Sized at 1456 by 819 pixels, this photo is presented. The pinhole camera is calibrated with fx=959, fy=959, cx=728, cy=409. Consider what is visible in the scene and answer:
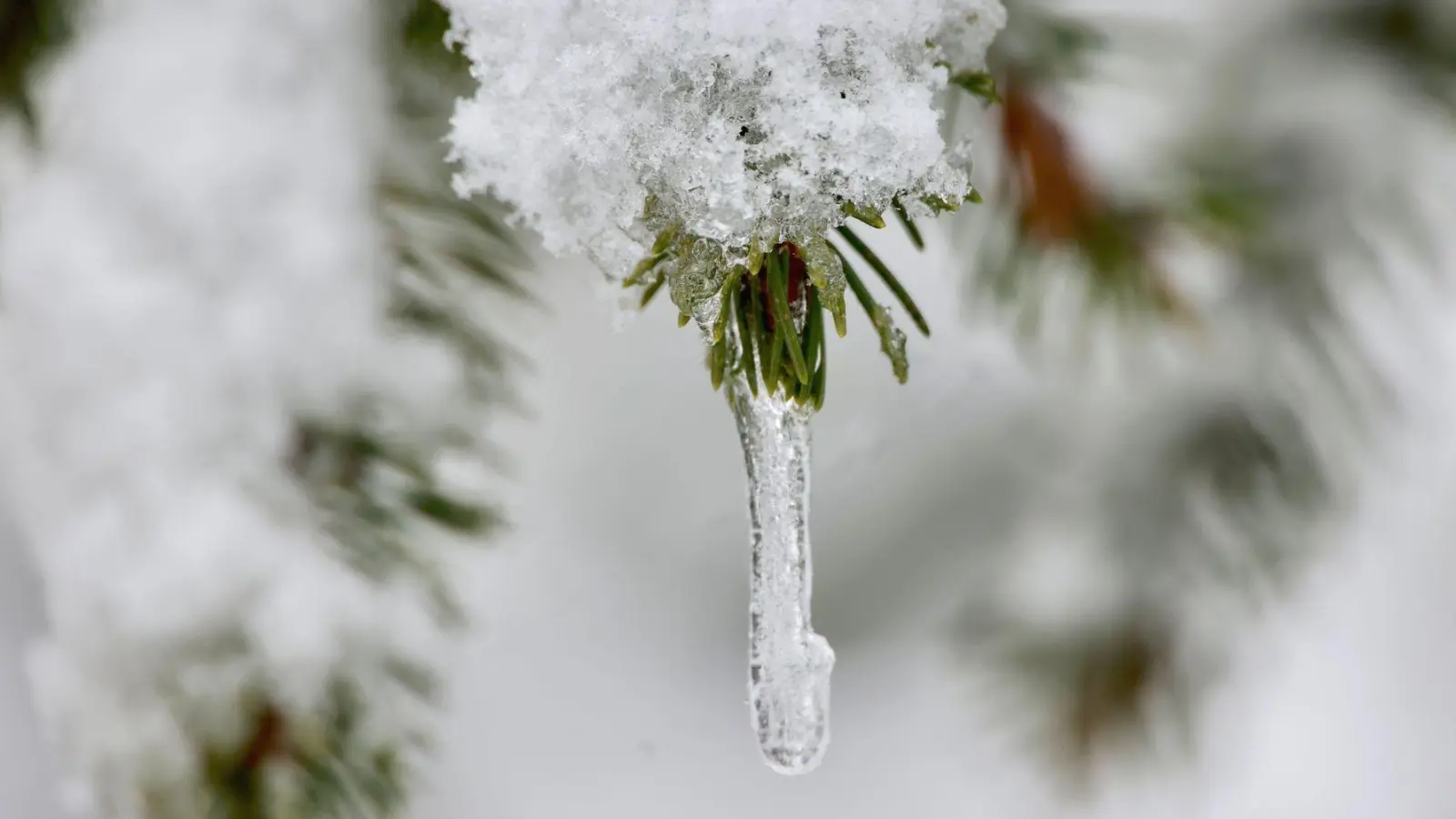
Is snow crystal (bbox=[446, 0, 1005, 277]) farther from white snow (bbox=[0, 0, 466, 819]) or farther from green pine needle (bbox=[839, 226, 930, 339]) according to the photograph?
white snow (bbox=[0, 0, 466, 819])

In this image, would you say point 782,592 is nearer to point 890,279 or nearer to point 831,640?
point 890,279

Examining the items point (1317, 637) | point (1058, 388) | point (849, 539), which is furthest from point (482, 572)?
point (1317, 637)

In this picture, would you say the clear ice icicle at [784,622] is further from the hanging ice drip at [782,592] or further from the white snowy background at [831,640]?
the white snowy background at [831,640]

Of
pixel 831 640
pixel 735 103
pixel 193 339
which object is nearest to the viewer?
pixel 735 103

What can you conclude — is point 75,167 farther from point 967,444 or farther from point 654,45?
point 967,444

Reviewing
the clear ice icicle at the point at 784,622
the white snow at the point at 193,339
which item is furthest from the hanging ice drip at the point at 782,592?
the white snow at the point at 193,339

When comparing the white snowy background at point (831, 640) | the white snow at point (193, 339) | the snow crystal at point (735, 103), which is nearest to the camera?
the snow crystal at point (735, 103)

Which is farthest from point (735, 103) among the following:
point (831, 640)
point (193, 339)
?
point (831, 640)
